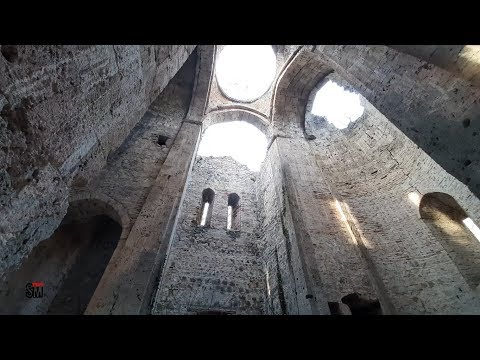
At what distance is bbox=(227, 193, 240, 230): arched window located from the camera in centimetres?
790

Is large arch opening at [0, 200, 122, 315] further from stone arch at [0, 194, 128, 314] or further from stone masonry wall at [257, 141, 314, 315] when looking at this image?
stone masonry wall at [257, 141, 314, 315]

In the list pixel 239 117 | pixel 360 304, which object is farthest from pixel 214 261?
pixel 239 117

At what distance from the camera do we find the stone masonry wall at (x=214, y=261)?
5.92m

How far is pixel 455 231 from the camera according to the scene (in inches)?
215

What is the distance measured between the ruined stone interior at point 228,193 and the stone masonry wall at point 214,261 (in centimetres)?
3

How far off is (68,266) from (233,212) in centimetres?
445

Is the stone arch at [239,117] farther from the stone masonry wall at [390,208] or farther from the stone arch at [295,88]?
the stone masonry wall at [390,208]

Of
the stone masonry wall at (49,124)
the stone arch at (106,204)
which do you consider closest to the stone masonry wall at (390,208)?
the stone arch at (106,204)

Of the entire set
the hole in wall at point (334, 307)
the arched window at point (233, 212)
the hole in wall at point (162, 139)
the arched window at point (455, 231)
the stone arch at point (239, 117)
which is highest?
the stone arch at point (239, 117)

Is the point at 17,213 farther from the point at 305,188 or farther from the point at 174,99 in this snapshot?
the point at 174,99

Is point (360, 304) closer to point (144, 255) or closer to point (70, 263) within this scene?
point (144, 255)

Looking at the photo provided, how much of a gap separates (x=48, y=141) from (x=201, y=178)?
6049 millimetres
